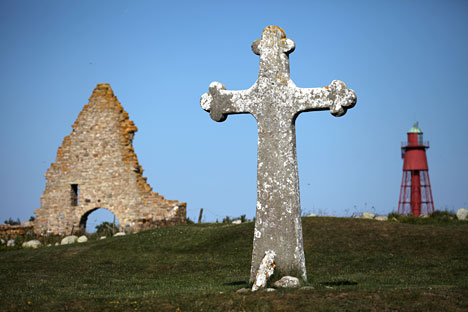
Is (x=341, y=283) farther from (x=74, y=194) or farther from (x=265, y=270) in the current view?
(x=74, y=194)

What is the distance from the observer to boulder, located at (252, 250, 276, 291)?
9.46 m

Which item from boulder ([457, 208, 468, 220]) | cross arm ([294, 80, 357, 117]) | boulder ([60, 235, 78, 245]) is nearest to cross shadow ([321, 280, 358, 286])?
cross arm ([294, 80, 357, 117])

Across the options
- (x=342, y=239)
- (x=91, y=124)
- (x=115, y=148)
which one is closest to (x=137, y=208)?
(x=115, y=148)

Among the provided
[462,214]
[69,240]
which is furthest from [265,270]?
[462,214]

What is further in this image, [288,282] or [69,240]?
[69,240]

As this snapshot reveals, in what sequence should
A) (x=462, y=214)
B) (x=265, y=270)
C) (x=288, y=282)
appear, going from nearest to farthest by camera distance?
(x=288, y=282), (x=265, y=270), (x=462, y=214)

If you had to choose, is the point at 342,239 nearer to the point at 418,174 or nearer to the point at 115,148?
the point at 115,148

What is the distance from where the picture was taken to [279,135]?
33.8 ft

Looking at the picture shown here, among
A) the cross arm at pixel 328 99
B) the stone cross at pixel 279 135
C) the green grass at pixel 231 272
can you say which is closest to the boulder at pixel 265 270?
the stone cross at pixel 279 135

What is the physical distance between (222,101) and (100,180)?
16.5m

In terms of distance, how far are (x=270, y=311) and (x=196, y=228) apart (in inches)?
533

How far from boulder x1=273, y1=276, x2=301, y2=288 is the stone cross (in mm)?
467

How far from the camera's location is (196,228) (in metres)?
21.3

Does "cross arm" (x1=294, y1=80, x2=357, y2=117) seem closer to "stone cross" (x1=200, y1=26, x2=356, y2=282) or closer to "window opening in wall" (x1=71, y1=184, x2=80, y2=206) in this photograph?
"stone cross" (x1=200, y1=26, x2=356, y2=282)
